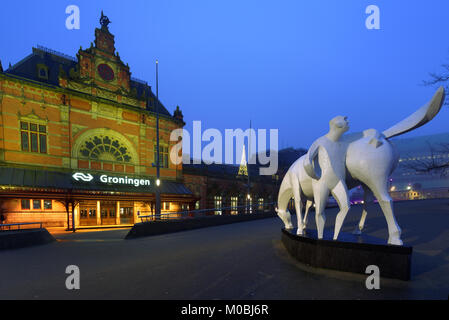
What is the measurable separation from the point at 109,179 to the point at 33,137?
6.53 metres

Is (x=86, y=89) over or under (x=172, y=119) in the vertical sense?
over

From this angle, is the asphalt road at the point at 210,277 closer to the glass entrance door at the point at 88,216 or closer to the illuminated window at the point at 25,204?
the illuminated window at the point at 25,204

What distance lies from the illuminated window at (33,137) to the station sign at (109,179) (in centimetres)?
334

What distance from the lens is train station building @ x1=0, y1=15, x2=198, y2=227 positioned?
16.4 meters

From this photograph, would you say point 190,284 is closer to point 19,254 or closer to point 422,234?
point 19,254

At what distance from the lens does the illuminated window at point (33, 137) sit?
17016mm

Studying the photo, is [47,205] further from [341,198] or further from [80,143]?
[341,198]

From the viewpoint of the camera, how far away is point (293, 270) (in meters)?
4.88

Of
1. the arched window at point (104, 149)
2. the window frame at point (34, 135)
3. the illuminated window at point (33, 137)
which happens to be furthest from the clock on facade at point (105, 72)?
the illuminated window at point (33, 137)

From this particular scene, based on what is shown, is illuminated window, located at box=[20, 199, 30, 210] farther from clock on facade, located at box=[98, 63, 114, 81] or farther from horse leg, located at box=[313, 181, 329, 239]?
horse leg, located at box=[313, 181, 329, 239]

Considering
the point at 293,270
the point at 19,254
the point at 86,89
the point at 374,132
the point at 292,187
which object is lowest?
the point at 19,254
